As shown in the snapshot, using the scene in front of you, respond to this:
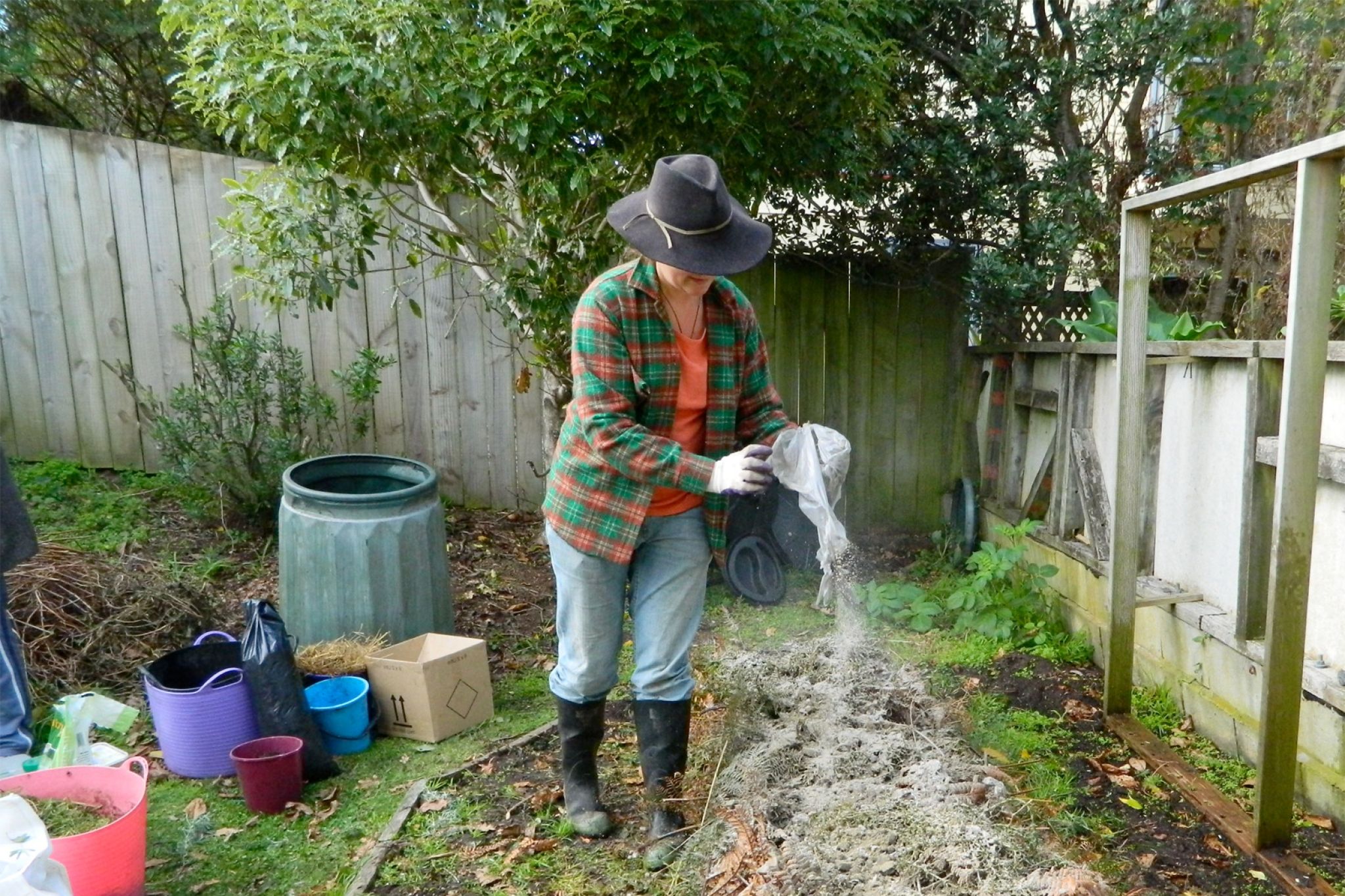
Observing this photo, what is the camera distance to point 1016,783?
9.20 feet

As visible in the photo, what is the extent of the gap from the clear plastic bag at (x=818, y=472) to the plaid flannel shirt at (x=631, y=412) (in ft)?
0.41

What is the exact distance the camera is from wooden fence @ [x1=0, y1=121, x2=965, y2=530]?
5.44 metres

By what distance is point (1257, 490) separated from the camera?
3080mm

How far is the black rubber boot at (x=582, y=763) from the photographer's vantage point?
2896 millimetres

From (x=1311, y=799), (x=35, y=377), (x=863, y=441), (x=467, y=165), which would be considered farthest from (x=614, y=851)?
(x=35, y=377)

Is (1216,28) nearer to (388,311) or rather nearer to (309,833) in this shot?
(388,311)

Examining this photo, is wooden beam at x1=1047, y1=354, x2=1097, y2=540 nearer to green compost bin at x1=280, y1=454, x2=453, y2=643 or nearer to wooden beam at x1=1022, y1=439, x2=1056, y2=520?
wooden beam at x1=1022, y1=439, x2=1056, y2=520

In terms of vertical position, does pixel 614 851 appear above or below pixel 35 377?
below

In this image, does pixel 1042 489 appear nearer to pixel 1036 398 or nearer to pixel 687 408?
pixel 1036 398

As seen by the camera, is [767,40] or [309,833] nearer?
[309,833]

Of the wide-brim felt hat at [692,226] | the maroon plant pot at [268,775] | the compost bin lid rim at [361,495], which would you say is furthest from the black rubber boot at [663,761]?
the compost bin lid rim at [361,495]

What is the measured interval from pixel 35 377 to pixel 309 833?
389cm

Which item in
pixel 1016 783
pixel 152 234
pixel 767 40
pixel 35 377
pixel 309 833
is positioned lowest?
pixel 309 833

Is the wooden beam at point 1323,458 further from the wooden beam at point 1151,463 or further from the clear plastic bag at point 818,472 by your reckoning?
the clear plastic bag at point 818,472
